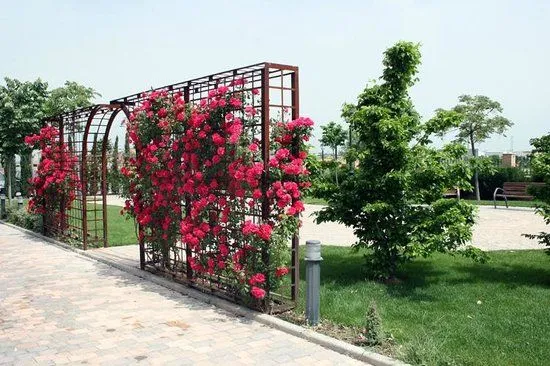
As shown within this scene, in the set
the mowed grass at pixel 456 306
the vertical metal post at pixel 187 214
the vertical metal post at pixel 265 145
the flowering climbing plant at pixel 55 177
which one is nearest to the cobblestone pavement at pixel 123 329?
the vertical metal post at pixel 187 214

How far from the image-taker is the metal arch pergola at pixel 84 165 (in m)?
11.4

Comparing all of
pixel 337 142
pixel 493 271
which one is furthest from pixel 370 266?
pixel 337 142

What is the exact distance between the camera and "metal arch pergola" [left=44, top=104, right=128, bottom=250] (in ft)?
37.3

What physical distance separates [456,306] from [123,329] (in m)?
3.95

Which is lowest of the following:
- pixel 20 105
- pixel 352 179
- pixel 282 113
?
pixel 352 179

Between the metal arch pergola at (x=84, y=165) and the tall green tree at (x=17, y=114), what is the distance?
7125 mm

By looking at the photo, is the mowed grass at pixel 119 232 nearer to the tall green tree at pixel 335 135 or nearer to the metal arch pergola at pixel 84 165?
the metal arch pergola at pixel 84 165

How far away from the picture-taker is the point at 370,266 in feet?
25.7

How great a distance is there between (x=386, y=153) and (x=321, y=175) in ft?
3.90

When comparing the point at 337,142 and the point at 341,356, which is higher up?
the point at 337,142

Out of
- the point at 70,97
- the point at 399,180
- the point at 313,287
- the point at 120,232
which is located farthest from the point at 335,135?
the point at 70,97

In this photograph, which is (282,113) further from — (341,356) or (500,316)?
(500,316)

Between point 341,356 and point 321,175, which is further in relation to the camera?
point 321,175

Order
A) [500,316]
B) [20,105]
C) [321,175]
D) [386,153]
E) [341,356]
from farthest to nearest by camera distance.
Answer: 1. [20,105]
2. [321,175]
3. [386,153]
4. [500,316]
5. [341,356]
